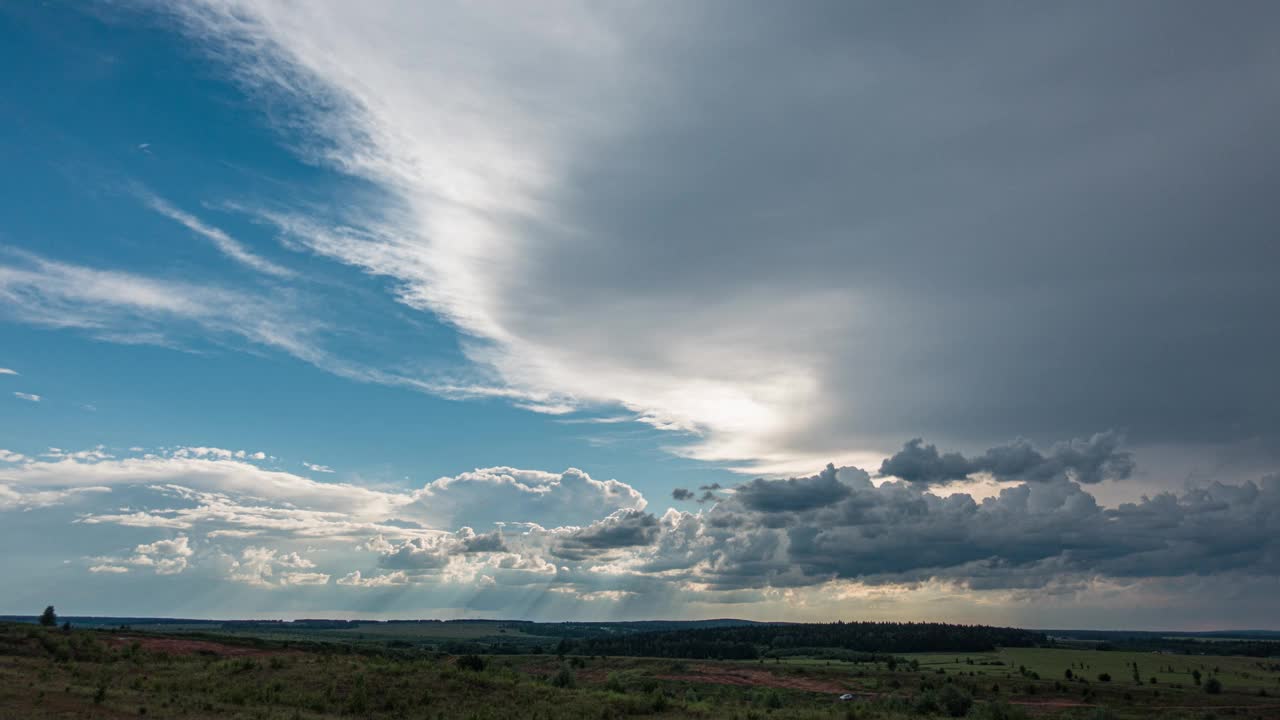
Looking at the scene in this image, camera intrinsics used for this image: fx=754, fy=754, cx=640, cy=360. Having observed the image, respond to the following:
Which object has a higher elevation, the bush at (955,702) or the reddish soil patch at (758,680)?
the bush at (955,702)

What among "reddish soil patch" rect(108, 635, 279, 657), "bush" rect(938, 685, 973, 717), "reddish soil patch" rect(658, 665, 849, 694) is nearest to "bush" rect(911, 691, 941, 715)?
"bush" rect(938, 685, 973, 717)

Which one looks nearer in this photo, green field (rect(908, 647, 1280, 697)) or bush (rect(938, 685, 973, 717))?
bush (rect(938, 685, 973, 717))

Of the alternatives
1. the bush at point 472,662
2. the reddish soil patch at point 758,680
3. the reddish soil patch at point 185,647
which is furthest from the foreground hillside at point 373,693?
the reddish soil patch at point 758,680

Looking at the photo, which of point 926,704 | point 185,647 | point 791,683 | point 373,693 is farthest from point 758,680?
point 185,647

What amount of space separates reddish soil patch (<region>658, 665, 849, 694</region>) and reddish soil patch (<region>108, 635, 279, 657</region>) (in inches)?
2121

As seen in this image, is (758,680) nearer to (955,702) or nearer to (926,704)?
(926,704)

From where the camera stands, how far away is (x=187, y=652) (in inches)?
2896

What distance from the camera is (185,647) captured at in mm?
76000

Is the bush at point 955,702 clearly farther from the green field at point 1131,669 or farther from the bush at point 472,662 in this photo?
the green field at point 1131,669

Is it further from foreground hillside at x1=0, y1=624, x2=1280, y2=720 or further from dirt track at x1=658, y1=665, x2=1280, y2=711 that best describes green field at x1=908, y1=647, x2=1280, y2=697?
foreground hillside at x1=0, y1=624, x2=1280, y2=720

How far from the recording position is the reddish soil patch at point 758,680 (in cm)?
10400

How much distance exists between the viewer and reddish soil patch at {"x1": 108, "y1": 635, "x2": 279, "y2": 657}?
72.9 m

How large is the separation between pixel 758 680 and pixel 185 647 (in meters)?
74.8

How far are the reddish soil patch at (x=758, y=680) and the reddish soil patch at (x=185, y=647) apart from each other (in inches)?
2121
